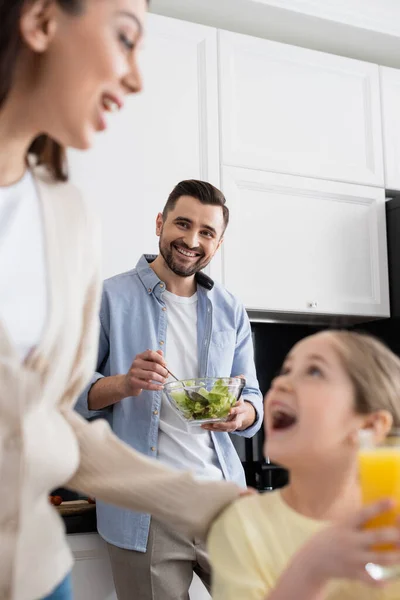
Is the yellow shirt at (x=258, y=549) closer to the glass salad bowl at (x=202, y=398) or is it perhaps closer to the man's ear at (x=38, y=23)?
the man's ear at (x=38, y=23)

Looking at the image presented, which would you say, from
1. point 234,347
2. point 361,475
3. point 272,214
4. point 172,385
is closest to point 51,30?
point 361,475

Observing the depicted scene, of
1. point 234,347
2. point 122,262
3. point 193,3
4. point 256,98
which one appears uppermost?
point 193,3

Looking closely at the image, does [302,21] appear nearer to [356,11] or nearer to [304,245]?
[356,11]

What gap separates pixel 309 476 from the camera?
95 cm

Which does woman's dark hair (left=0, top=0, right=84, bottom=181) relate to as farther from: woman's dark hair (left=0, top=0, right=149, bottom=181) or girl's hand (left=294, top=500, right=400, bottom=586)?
girl's hand (left=294, top=500, right=400, bottom=586)

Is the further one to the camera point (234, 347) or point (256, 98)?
point (256, 98)

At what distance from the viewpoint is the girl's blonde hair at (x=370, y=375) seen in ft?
3.11

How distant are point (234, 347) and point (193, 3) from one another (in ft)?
4.51

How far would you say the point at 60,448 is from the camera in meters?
0.88

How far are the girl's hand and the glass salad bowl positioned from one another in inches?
48.1

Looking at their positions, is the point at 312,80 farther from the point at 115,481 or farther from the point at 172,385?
the point at 115,481

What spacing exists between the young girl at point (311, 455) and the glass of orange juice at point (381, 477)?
0.30ft

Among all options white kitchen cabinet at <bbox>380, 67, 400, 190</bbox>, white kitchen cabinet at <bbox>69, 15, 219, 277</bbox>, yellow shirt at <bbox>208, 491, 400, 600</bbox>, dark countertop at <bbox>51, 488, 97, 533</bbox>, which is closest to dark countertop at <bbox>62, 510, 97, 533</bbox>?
dark countertop at <bbox>51, 488, 97, 533</bbox>

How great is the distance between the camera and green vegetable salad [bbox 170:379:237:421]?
77.2 inches
